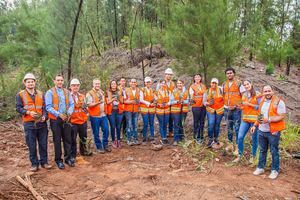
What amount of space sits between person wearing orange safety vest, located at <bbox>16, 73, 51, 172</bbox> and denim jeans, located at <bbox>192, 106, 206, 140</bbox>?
377 centimetres

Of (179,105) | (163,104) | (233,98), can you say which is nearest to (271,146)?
(233,98)

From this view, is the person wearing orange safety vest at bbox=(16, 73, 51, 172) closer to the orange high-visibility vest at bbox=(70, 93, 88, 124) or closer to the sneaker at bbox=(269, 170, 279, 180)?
the orange high-visibility vest at bbox=(70, 93, 88, 124)

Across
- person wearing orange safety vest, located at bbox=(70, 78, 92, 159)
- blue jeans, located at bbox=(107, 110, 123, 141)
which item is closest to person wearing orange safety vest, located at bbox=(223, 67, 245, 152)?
blue jeans, located at bbox=(107, 110, 123, 141)

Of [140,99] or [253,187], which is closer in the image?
[253,187]

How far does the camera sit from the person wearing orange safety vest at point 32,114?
6.15 meters

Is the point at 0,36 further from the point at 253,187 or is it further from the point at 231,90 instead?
the point at 253,187

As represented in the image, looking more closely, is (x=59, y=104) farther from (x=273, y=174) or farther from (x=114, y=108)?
(x=273, y=174)

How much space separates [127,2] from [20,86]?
32.0 ft

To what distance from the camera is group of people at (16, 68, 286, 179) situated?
242 inches

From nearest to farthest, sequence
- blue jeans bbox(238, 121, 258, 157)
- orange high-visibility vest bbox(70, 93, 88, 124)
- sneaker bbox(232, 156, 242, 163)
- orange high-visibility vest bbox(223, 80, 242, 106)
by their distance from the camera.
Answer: blue jeans bbox(238, 121, 258, 157) → orange high-visibility vest bbox(70, 93, 88, 124) → sneaker bbox(232, 156, 242, 163) → orange high-visibility vest bbox(223, 80, 242, 106)

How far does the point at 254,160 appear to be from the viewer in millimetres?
6840

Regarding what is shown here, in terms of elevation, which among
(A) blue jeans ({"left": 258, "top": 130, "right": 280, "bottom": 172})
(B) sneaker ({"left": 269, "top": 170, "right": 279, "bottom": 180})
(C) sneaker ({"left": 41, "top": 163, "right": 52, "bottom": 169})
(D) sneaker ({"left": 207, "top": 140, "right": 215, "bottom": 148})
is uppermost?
(A) blue jeans ({"left": 258, "top": 130, "right": 280, "bottom": 172})

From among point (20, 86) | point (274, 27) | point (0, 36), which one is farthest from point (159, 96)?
point (274, 27)

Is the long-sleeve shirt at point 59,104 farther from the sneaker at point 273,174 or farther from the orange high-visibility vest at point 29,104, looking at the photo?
the sneaker at point 273,174
